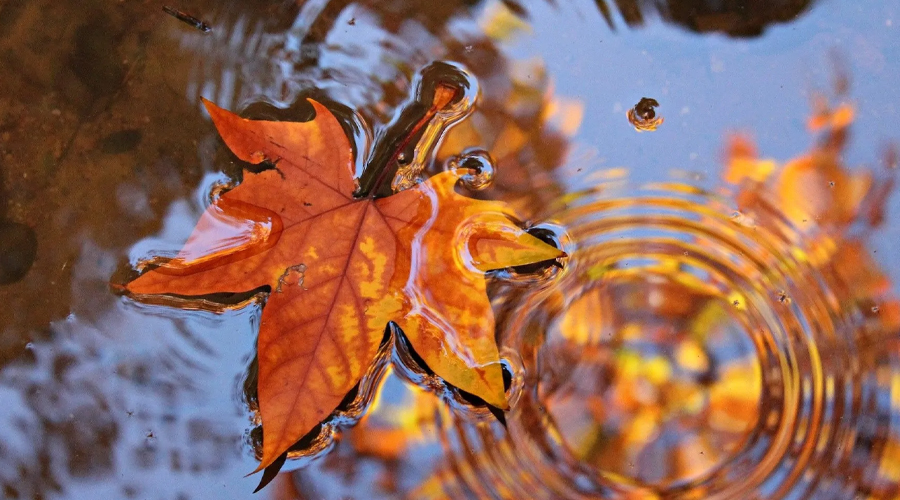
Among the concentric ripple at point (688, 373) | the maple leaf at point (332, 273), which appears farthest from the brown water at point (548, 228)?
the maple leaf at point (332, 273)

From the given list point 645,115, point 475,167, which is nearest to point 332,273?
point 475,167

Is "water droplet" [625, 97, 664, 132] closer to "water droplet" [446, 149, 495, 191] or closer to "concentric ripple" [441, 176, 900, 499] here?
"concentric ripple" [441, 176, 900, 499]

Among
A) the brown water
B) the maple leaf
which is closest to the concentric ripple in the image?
the brown water

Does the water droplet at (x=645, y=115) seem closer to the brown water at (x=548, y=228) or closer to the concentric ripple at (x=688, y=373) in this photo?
the brown water at (x=548, y=228)

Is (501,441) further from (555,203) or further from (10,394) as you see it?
(10,394)

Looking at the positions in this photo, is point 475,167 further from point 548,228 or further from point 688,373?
point 688,373

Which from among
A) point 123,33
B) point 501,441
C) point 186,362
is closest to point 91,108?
point 123,33

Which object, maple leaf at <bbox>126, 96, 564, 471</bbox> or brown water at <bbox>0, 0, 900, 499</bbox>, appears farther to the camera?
brown water at <bbox>0, 0, 900, 499</bbox>
